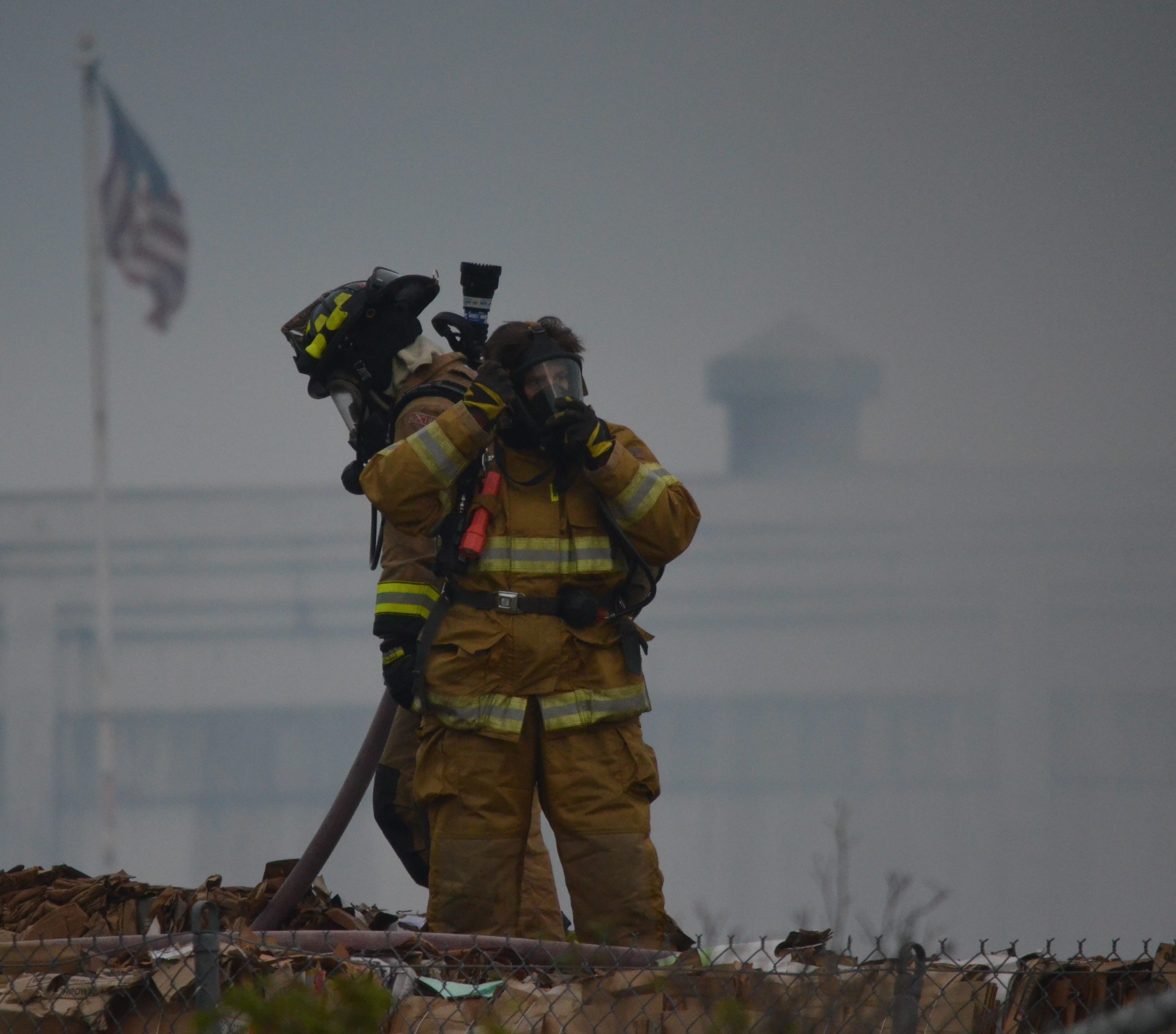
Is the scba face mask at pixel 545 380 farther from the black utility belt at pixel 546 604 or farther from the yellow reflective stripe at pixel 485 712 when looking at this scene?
the yellow reflective stripe at pixel 485 712

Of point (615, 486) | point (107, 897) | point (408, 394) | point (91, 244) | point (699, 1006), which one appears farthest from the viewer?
point (91, 244)

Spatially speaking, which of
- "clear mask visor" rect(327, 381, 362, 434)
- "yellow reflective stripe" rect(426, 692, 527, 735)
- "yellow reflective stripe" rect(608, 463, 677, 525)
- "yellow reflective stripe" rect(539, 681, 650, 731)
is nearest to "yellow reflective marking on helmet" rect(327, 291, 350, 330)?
"clear mask visor" rect(327, 381, 362, 434)

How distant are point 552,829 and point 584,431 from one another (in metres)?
0.97

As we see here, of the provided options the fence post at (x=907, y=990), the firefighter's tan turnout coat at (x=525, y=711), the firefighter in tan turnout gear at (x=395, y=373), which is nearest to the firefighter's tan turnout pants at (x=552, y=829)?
the firefighter's tan turnout coat at (x=525, y=711)

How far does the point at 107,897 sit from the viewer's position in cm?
446

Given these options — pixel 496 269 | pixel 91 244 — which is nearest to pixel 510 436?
pixel 496 269

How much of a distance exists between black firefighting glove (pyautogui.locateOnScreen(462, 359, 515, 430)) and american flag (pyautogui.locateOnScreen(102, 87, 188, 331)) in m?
9.19

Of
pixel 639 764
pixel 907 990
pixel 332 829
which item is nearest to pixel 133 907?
pixel 332 829

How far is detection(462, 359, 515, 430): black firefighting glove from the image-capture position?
3633mm

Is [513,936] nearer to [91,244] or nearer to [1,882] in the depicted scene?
[1,882]

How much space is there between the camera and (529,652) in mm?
3701

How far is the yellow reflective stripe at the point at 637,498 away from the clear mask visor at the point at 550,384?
24 centimetres

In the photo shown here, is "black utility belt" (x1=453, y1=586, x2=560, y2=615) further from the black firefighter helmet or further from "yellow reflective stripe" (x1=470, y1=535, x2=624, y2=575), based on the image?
the black firefighter helmet

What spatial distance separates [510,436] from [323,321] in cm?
79
